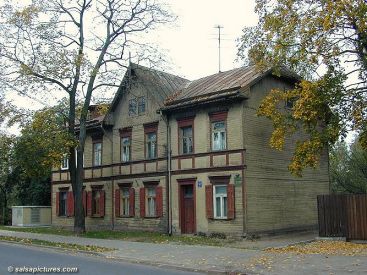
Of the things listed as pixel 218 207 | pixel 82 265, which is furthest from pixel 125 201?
pixel 82 265

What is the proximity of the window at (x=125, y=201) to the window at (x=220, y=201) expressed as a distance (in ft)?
24.8

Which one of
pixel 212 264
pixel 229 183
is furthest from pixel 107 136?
pixel 212 264

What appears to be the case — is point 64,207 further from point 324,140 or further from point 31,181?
point 324,140

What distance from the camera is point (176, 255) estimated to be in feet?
55.6

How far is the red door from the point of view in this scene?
26016mm

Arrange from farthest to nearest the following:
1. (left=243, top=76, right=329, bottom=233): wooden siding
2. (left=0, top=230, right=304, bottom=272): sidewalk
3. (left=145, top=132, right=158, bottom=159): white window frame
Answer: (left=145, top=132, right=158, bottom=159): white window frame → (left=243, top=76, right=329, bottom=233): wooden siding → (left=0, top=230, right=304, bottom=272): sidewalk

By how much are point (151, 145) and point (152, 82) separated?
3.87 meters

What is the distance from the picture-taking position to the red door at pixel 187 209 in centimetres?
2602

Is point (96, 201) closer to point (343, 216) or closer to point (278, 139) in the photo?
point (278, 139)

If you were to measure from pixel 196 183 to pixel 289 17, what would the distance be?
10247 millimetres

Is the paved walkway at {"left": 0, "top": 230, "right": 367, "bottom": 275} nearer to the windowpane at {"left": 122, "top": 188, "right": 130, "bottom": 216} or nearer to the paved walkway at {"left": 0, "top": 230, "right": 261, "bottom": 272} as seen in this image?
the paved walkway at {"left": 0, "top": 230, "right": 261, "bottom": 272}

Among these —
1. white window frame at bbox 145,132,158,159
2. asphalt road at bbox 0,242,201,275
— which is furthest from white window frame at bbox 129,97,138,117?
asphalt road at bbox 0,242,201,275

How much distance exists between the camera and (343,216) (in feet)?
69.7

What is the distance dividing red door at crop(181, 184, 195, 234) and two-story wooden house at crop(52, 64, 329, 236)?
0.06m
